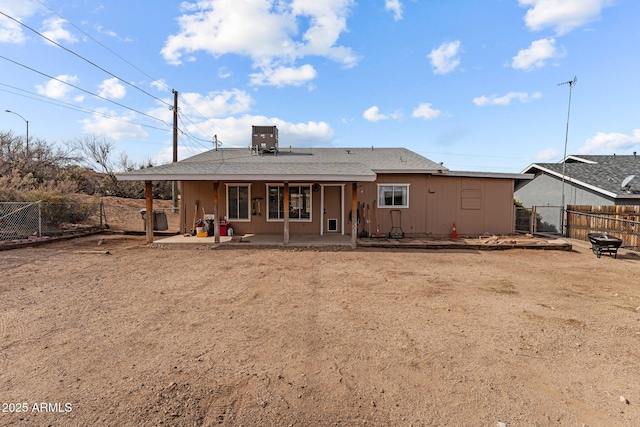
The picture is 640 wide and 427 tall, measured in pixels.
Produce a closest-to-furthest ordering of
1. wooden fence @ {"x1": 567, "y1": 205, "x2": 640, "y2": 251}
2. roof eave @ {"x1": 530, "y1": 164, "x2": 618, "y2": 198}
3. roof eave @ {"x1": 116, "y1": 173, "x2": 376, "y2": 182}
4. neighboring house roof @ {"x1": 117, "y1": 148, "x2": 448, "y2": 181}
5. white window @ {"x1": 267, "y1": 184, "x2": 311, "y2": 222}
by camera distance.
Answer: roof eave @ {"x1": 116, "y1": 173, "x2": 376, "y2": 182} → neighboring house roof @ {"x1": 117, "y1": 148, "x2": 448, "y2": 181} → wooden fence @ {"x1": 567, "y1": 205, "x2": 640, "y2": 251} → white window @ {"x1": 267, "y1": 184, "x2": 311, "y2": 222} → roof eave @ {"x1": 530, "y1": 164, "x2": 618, "y2": 198}

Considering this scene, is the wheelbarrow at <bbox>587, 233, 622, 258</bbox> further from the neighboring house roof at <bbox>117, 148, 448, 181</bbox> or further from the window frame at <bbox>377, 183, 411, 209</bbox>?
the window frame at <bbox>377, 183, 411, 209</bbox>

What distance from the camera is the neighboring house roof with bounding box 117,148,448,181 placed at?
32.0 ft

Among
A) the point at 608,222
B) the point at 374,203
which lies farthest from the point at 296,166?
the point at 608,222

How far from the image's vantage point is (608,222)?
11.5 meters

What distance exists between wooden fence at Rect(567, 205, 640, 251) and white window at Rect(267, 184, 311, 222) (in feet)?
34.2

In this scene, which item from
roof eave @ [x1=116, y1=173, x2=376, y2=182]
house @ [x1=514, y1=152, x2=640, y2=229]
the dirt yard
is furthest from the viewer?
house @ [x1=514, y1=152, x2=640, y2=229]

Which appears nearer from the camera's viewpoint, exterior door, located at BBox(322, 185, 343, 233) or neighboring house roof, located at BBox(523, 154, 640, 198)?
exterior door, located at BBox(322, 185, 343, 233)

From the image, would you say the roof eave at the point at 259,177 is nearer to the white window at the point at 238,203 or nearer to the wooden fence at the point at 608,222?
the white window at the point at 238,203

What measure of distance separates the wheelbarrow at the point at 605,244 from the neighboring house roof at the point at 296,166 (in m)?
4.80

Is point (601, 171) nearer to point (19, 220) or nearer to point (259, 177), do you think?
point (259, 177)

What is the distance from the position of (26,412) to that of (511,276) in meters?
7.67

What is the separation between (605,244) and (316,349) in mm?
9703

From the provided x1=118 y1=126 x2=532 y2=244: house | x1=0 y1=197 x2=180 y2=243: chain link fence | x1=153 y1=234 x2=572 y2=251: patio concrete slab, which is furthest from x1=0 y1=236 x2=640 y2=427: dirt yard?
x1=118 y1=126 x2=532 y2=244: house

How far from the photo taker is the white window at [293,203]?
12250mm
